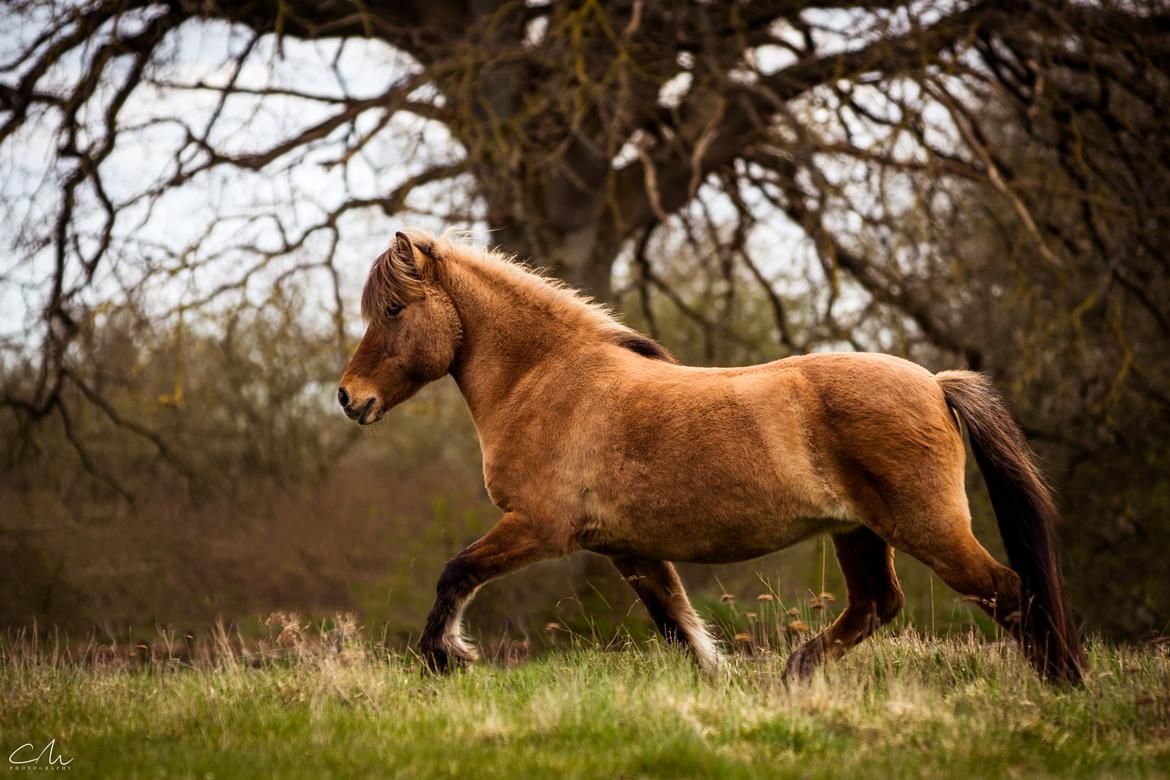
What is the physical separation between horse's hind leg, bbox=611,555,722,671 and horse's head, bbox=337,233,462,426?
1.52 meters

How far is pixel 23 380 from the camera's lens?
38.7 feet

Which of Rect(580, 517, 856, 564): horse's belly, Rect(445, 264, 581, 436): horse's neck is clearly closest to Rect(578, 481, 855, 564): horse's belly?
Rect(580, 517, 856, 564): horse's belly

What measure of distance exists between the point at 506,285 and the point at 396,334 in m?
0.69

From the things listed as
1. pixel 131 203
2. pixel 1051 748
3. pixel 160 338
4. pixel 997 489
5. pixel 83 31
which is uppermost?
pixel 83 31

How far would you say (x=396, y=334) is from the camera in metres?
5.85

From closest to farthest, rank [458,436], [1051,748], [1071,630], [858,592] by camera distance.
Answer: [1051,748] → [1071,630] → [858,592] → [458,436]

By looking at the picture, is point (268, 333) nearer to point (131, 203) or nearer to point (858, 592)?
point (131, 203)

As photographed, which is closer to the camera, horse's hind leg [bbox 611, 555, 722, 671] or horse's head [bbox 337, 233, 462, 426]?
horse's hind leg [bbox 611, 555, 722, 671]

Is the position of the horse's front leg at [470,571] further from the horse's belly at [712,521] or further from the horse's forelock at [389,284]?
the horse's forelock at [389,284]

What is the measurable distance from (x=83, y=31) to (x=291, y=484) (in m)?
5.96

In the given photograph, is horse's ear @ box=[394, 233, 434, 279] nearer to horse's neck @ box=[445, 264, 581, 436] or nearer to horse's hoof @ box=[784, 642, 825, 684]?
horse's neck @ box=[445, 264, 581, 436]

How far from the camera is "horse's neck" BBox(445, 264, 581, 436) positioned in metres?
5.84

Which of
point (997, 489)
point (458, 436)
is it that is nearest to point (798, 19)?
point (997, 489)

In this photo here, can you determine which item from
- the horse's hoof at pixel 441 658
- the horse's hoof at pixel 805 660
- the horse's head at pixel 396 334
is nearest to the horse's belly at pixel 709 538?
the horse's hoof at pixel 805 660
